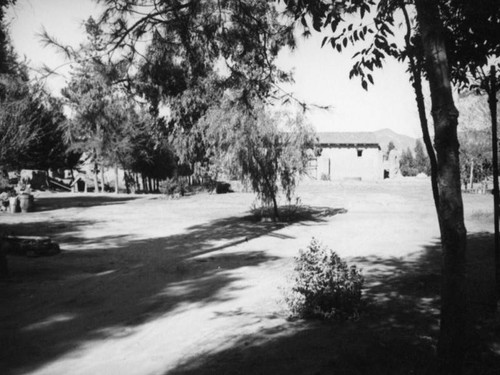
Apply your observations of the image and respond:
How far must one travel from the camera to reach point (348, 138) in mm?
44000

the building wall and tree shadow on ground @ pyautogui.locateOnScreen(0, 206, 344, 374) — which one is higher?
the building wall

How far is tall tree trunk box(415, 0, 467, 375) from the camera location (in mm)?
3141

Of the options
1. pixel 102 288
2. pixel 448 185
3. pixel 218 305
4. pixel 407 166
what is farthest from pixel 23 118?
pixel 407 166

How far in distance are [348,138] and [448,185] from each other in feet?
140

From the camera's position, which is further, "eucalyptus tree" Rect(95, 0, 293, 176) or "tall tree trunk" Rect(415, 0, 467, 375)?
"eucalyptus tree" Rect(95, 0, 293, 176)

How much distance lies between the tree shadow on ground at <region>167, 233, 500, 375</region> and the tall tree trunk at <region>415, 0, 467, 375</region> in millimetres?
280

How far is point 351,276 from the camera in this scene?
5.41 meters

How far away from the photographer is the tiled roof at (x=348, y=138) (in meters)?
42.9

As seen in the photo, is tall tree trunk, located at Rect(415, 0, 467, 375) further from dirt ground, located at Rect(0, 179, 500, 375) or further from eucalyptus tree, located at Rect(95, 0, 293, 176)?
eucalyptus tree, located at Rect(95, 0, 293, 176)

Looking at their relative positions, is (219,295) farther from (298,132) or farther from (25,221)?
(25,221)

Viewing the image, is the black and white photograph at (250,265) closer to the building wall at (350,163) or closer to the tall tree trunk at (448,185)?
the tall tree trunk at (448,185)

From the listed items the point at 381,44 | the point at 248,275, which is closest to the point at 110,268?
the point at 248,275

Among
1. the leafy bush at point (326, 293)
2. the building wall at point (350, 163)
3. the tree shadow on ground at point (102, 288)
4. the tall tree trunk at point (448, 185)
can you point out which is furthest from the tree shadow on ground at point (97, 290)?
the building wall at point (350, 163)

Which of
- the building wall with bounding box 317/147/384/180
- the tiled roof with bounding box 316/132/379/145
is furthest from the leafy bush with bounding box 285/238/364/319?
the tiled roof with bounding box 316/132/379/145
